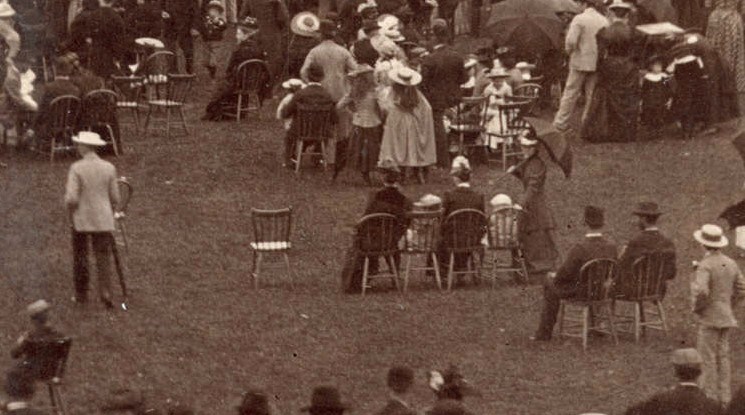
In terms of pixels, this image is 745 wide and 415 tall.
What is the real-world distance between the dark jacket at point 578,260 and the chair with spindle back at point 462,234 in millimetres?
2192

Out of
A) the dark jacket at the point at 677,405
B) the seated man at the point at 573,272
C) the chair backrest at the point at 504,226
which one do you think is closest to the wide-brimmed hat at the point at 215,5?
the chair backrest at the point at 504,226

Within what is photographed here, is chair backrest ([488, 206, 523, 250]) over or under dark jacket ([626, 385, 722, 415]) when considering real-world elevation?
under

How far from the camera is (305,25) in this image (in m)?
33.9

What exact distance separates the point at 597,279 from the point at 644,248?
1.86 feet

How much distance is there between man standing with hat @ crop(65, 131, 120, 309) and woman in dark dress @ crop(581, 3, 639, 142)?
10.6 metres

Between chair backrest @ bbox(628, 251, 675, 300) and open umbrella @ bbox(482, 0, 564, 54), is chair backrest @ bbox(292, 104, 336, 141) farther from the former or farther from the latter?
A: chair backrest @ bbox(628, 251, 675, 300)

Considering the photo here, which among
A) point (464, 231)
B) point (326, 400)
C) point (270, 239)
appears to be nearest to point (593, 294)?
point (464, 231)

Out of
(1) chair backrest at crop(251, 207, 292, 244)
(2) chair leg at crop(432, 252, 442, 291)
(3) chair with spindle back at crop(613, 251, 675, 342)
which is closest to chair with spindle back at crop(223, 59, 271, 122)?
(1) chair backrest at crop(251, 207, 292, 244)

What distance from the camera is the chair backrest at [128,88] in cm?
3281

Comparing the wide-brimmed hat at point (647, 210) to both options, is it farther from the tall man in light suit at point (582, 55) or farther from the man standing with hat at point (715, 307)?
the tall man in light suit at point (582, 55)

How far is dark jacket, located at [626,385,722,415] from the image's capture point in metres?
17.6

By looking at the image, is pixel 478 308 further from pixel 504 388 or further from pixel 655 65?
pixel 655 65

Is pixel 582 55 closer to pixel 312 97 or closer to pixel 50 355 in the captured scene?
pixel 312 97

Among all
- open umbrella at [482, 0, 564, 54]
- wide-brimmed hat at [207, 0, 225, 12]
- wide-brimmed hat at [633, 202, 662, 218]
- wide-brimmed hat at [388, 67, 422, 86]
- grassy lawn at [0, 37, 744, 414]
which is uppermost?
open umbrella at [482, 0, 564, 54]
